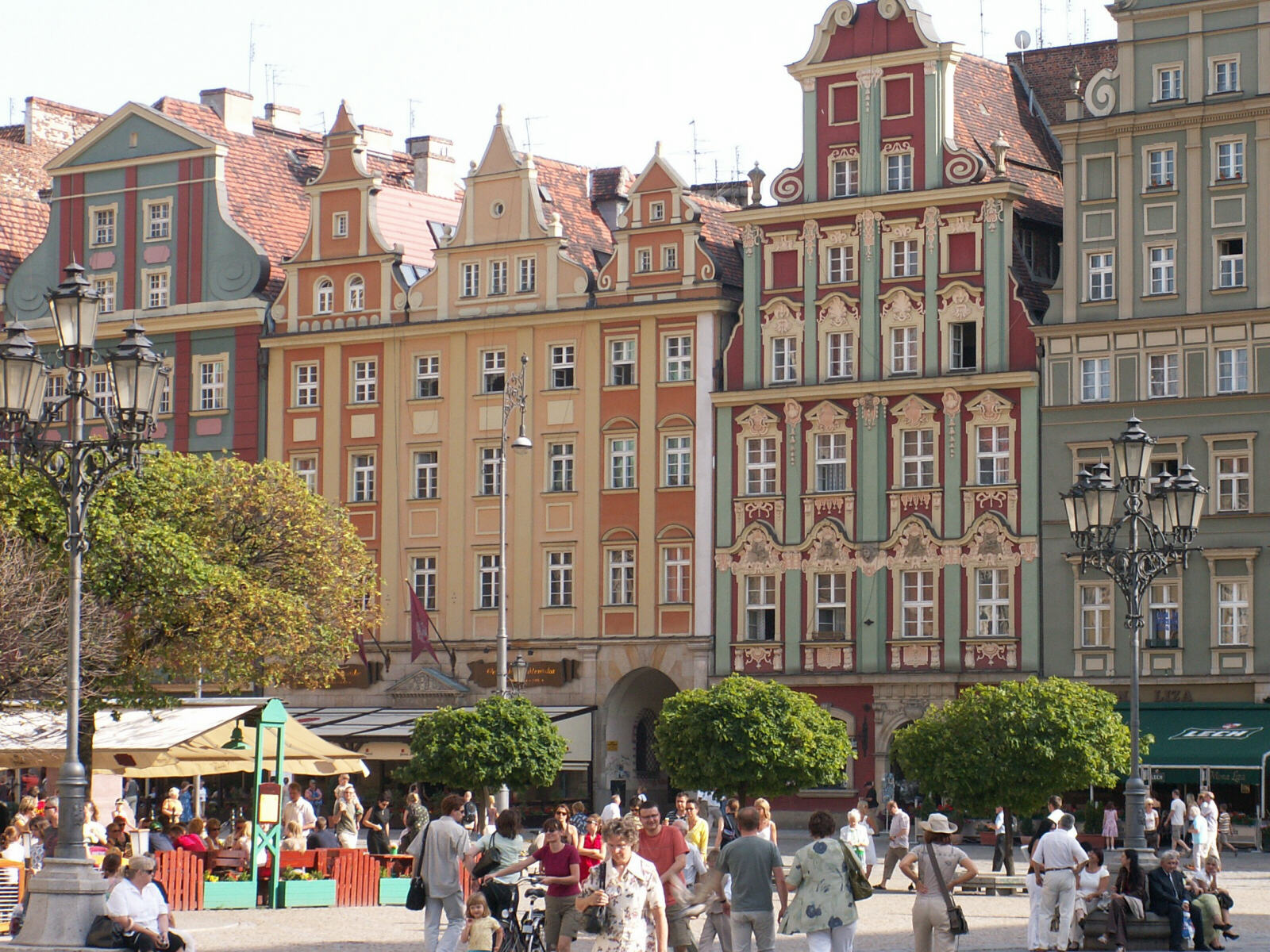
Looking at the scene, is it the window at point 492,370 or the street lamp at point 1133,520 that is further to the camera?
the window at point 492,370

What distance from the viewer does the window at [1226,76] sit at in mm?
49344

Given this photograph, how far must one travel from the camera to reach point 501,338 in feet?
187

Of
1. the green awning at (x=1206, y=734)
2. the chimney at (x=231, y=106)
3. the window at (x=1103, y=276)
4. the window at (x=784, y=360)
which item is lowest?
the green awning at (x=1206, y=734)

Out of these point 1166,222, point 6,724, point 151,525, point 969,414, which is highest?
point 1166,222

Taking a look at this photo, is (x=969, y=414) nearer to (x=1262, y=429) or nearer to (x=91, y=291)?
(x=1262, y=429)

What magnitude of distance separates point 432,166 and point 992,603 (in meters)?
21.4

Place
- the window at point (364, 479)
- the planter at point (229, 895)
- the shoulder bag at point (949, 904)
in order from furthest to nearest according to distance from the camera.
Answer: the window at point (364, 479) → the planter at point (229, 895) → the shoulder bag at point (949, 904)

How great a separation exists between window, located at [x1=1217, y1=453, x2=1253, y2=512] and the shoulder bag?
3084 centimetres

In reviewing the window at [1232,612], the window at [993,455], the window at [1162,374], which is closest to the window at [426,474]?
the window at [993,455]

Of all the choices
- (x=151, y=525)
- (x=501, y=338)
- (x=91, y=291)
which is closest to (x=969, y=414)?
(x=501, y=338)

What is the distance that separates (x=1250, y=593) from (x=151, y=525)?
22474 mm

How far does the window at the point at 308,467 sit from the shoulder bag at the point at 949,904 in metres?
40.8

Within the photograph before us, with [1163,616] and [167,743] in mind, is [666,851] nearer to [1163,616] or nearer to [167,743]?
[167,743]

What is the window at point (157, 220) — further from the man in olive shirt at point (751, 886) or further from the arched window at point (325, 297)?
the man in olive shirt at point (751, 886)
